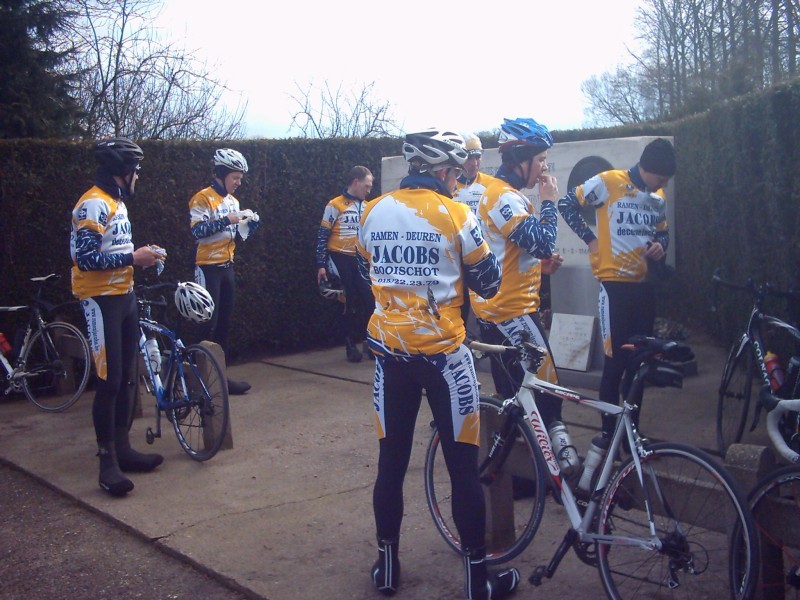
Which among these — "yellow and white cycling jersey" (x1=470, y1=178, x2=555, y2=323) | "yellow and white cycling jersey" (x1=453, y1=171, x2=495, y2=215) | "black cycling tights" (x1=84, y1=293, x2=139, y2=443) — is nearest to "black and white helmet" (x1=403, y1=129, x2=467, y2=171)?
"yellow and white cycling jersey" (x1=470, y1=178, x2=555, y2=323)

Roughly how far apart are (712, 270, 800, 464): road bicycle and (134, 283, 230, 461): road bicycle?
328 centimetres

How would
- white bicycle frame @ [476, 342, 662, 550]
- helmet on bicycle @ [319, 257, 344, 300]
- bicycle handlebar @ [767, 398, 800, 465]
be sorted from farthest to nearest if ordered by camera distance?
helmet on bicycle @ [319, 257, 344, 300], bicycle handlebar @ [767, 398, 800, 465], white bicycle frame @ [476, 342, 662, 550]

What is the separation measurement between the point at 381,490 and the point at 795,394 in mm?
2443

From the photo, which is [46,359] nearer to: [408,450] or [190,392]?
[190,392]

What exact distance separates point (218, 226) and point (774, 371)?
15.0 ft

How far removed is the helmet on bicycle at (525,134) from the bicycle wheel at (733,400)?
1.99 m

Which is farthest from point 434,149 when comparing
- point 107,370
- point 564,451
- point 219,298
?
point 219,298

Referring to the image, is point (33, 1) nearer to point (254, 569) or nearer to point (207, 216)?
point (207, 216)

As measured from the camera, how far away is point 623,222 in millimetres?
5121

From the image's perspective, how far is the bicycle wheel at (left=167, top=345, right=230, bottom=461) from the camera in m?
5.91

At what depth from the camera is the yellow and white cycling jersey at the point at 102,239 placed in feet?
17.5

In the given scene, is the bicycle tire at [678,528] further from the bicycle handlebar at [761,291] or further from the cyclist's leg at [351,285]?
the cyclist's leg at [351,285]

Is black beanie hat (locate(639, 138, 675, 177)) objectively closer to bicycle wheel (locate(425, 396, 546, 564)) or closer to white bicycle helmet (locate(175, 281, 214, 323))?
bicycle wheel (locate(425, 396, 546, 564))

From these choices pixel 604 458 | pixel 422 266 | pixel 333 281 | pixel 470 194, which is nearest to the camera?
pixel 422 266
